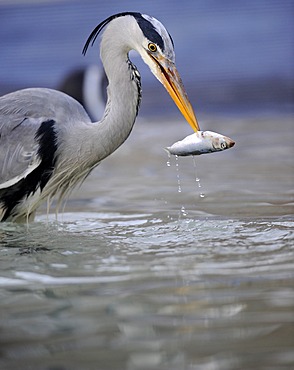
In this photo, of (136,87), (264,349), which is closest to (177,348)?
(264,349)

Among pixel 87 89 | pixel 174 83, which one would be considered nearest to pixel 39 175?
pixel 174 83

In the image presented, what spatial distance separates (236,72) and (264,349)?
8259 mm

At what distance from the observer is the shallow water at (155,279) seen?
2.68 meters

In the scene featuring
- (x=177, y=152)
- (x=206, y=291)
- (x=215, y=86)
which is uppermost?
(x=177, y=152)

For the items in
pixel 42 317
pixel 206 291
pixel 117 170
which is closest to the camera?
pixel 42 317

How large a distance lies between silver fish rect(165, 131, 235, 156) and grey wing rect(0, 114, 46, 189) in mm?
703

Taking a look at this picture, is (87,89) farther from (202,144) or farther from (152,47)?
(202,144)

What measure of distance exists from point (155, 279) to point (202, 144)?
0.80m

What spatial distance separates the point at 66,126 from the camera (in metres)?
4.51

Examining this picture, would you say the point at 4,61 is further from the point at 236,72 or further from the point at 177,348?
the point at 177,348

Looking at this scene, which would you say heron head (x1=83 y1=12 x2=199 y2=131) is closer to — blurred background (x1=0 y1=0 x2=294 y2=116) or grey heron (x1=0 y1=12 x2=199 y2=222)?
grey heron (x1=0 y1=12 x2=199 y2=222)

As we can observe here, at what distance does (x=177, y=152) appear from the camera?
4.15m

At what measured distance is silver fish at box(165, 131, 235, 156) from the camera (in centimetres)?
404

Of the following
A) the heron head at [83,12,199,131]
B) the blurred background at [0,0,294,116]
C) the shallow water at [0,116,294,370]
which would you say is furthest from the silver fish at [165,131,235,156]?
the blurred background at [0,0,294,116]
